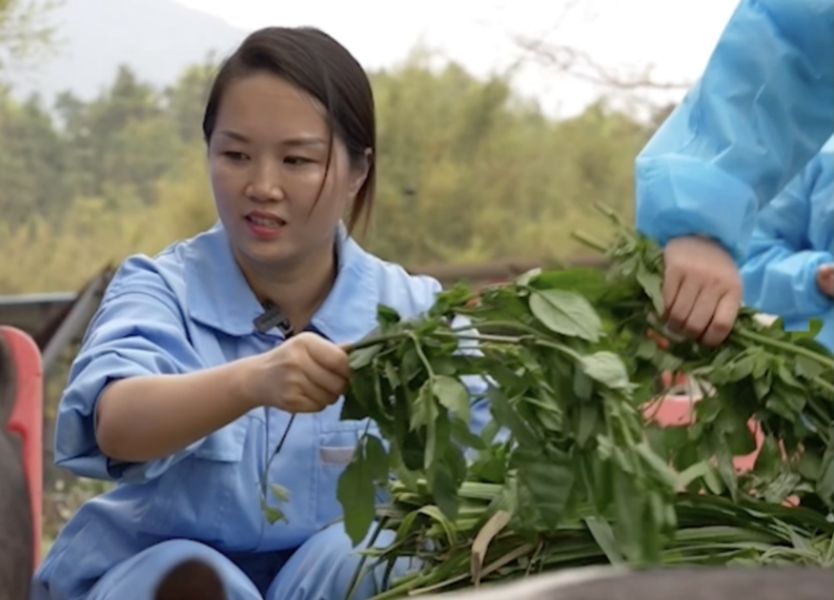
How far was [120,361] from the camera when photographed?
74.3 inches

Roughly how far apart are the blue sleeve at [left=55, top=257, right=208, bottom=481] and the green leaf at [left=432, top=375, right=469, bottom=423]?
16.7 inches

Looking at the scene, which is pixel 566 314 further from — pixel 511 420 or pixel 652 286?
pixel 652 286

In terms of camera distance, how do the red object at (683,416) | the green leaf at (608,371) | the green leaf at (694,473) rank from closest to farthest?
the green leaf at (608,371)
the green leaf at (694,473)
the red object at (683,416)

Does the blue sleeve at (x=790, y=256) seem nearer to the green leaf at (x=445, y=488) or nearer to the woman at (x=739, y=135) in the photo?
the woman at (x=739, y=135)

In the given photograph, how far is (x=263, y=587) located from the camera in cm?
203

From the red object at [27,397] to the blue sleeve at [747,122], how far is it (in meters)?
1.21

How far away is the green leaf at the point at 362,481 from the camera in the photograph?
1659mm

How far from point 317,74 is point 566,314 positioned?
61cm

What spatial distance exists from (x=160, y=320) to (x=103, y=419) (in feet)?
0.50

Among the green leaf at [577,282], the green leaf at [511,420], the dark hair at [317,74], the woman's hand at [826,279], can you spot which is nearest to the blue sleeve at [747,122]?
the green leaf at [577,282]

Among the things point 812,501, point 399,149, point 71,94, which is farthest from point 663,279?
point 71,94

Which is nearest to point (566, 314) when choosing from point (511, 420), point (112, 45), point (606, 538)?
point (511, 420)

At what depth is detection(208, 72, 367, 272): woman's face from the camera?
2.01 m

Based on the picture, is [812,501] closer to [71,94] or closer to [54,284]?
[54,284]
